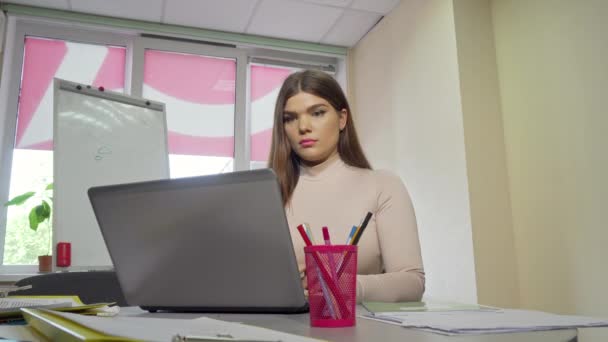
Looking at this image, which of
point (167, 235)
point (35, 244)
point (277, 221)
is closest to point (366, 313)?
point (277, 221)

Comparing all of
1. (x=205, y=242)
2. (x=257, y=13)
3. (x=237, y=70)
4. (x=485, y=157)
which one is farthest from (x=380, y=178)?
(x=237, y=70)

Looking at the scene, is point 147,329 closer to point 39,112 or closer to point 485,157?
point 485,157

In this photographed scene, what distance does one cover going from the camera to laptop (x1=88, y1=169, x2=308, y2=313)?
2.26ft

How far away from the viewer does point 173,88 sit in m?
3.55

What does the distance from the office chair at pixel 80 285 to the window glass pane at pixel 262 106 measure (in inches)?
89.5

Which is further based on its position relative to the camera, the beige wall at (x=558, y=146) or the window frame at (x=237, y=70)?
the window frame at (x=237, y=70)

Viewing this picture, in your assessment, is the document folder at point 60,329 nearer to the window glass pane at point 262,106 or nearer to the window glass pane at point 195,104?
the window glass pane at point 195,104

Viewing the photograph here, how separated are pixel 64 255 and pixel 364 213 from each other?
1715mm

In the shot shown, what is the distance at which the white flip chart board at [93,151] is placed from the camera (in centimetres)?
243

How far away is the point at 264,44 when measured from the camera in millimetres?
3646

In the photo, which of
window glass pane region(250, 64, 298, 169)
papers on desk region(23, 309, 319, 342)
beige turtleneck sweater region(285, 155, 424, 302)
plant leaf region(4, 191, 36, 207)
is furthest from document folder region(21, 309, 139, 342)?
window glass pane region(250, 64, 298, 169)

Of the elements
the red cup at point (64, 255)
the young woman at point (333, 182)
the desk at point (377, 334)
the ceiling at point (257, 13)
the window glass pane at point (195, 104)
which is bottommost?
the desk at point (377, 334)

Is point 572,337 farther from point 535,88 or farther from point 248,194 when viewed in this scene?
point 535,88

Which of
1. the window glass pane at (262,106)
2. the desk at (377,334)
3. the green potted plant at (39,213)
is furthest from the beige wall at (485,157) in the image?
the green potted plant at (39,213)
